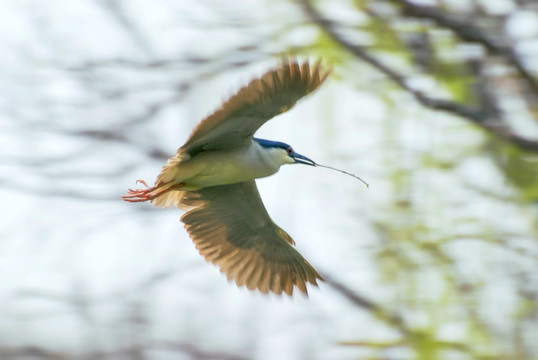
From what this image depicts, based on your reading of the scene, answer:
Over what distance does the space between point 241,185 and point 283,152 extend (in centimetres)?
41

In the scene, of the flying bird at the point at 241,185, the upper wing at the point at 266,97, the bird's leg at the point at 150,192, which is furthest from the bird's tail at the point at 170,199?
the upper wing at the point at 266,97

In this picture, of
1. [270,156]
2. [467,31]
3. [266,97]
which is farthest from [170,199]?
[467,31]

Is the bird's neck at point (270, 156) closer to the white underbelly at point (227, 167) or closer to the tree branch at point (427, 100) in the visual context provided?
the white underbelly at point (227, 167)

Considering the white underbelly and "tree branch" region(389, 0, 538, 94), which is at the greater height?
"tree branch" region(389, 0, 538, 94)

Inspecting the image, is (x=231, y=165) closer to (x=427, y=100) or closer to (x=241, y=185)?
(x=241, y=185)

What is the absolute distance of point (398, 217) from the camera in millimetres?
6250

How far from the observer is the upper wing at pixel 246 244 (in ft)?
16.7

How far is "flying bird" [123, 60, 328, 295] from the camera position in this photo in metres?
3.84

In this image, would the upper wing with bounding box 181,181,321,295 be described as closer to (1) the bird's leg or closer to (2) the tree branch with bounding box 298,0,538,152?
(1) the bird's leg

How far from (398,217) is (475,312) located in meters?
0.88

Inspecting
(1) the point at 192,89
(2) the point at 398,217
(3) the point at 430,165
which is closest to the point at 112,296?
(1) the point at 192,89

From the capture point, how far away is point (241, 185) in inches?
193

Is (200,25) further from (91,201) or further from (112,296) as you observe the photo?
(112,296)

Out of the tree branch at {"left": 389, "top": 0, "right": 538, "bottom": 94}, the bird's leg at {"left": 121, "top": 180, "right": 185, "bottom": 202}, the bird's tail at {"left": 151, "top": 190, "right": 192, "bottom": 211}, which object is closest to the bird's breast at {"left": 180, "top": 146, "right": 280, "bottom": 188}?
the bird's leg at {"left": 121, "top": 180, "right": 185, "bottom": 202}
